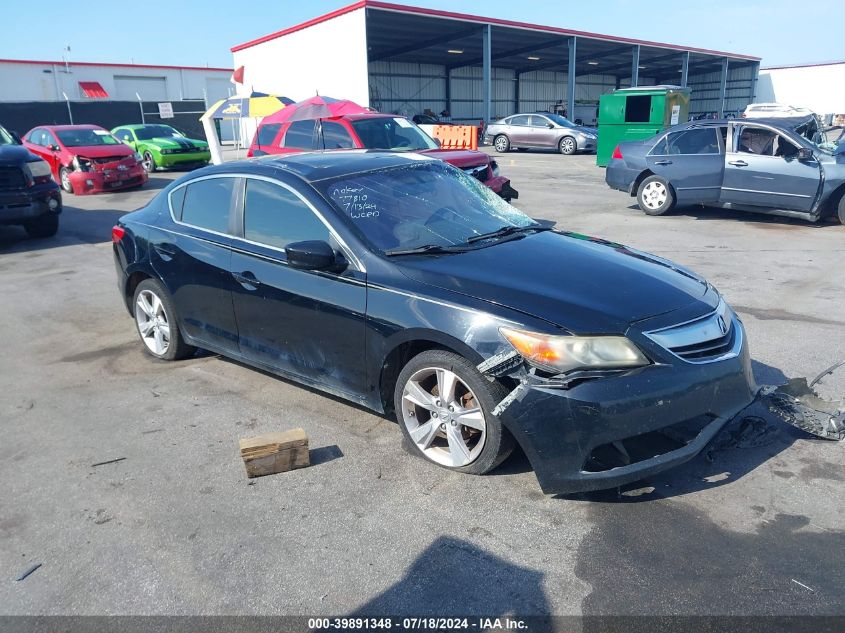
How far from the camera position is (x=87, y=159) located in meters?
16.3

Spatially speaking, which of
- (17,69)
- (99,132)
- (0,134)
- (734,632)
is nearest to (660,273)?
(734,632)

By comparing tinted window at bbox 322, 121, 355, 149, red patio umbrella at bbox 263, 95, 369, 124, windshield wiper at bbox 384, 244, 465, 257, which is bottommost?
windshield wiper at bbox 384, 244, 465, 257

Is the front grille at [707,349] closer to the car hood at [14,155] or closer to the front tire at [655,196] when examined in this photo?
the front tire at [655,196]

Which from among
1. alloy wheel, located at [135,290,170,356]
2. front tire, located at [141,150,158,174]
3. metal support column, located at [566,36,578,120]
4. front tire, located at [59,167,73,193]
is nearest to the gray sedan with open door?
alloy wheel, located at [135,290,170,356]

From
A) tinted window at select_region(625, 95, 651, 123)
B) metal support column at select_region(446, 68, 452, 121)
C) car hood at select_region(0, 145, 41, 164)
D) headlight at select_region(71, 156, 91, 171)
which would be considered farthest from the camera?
metal support column at select_region(446, 68, 452, 121)

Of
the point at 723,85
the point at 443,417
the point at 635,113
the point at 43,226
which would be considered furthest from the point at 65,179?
the point at 723,85

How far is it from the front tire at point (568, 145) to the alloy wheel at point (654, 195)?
15305mm

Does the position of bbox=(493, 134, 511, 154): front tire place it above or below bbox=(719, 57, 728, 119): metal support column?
below

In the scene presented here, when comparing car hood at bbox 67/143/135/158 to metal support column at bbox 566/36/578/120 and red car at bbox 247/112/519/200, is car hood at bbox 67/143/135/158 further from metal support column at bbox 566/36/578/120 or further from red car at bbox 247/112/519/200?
metal support column at bbox 566/36/578/120

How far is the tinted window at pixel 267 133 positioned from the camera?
1266 cm

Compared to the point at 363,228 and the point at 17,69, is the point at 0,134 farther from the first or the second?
the point at 17,69

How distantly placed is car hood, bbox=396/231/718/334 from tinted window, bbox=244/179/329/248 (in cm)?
73

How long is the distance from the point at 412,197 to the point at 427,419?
1512 millimetres

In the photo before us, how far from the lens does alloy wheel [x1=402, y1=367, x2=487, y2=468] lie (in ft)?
11.5
